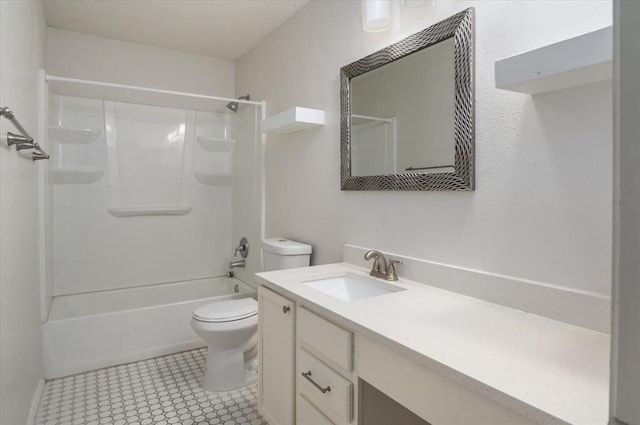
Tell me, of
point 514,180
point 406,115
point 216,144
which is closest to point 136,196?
point 216,144

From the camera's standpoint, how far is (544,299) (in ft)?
3.95

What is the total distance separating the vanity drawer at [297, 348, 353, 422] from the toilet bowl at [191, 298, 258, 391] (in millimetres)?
808

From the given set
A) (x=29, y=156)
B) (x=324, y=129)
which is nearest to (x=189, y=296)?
(x=29, y=156)

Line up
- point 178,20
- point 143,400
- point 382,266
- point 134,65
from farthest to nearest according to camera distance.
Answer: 1. point 134,65
2. point 178,20
3. point 143,400
4. point 382,266

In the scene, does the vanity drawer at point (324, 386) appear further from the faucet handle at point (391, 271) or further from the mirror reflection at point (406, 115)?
the mirror reflection at point (406, 115)

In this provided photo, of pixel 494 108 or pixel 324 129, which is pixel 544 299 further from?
pixel 324 129

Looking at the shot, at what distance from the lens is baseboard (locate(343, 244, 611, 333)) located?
109cm

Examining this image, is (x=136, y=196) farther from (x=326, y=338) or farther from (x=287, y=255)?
(x=326, y=338)

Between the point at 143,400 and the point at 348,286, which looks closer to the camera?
the point at 348,286

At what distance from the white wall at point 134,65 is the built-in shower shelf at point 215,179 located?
0.75 meters

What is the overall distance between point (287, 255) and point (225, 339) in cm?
60

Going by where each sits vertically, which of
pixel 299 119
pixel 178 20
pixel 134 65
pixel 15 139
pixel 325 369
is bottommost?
pixel 325 369

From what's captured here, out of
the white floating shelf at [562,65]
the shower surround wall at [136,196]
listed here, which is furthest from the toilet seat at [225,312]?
the white floating shelf at [562,65]

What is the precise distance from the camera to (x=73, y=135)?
2930 mm
